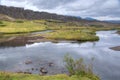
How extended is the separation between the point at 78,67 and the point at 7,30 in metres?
126

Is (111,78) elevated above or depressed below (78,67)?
below

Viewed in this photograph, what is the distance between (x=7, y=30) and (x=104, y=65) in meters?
114

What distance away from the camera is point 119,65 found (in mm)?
61250

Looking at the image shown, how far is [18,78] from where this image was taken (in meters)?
39.3

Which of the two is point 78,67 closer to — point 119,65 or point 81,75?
point 81,75

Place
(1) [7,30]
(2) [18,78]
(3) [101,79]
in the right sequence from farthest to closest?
1. (1) [7,30]
2. (3) [101,79]
3. (2) [18,78]

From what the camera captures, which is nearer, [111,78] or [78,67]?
[78,67]

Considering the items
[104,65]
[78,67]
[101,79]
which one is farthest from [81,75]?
[104,65]

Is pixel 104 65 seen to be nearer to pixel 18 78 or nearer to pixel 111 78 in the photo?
pixel 111 78

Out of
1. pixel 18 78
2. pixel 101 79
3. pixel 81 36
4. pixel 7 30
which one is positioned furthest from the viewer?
pixel 7 30

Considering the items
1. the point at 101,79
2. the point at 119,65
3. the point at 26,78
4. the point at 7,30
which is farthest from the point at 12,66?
the point at 7,30

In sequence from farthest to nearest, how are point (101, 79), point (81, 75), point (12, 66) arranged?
1. point (12, 66)
2. point (101, 79)
3. point (81, 75)

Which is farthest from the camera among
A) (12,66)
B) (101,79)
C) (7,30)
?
(7,30)

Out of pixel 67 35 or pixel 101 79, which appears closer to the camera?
pixel 101 79
